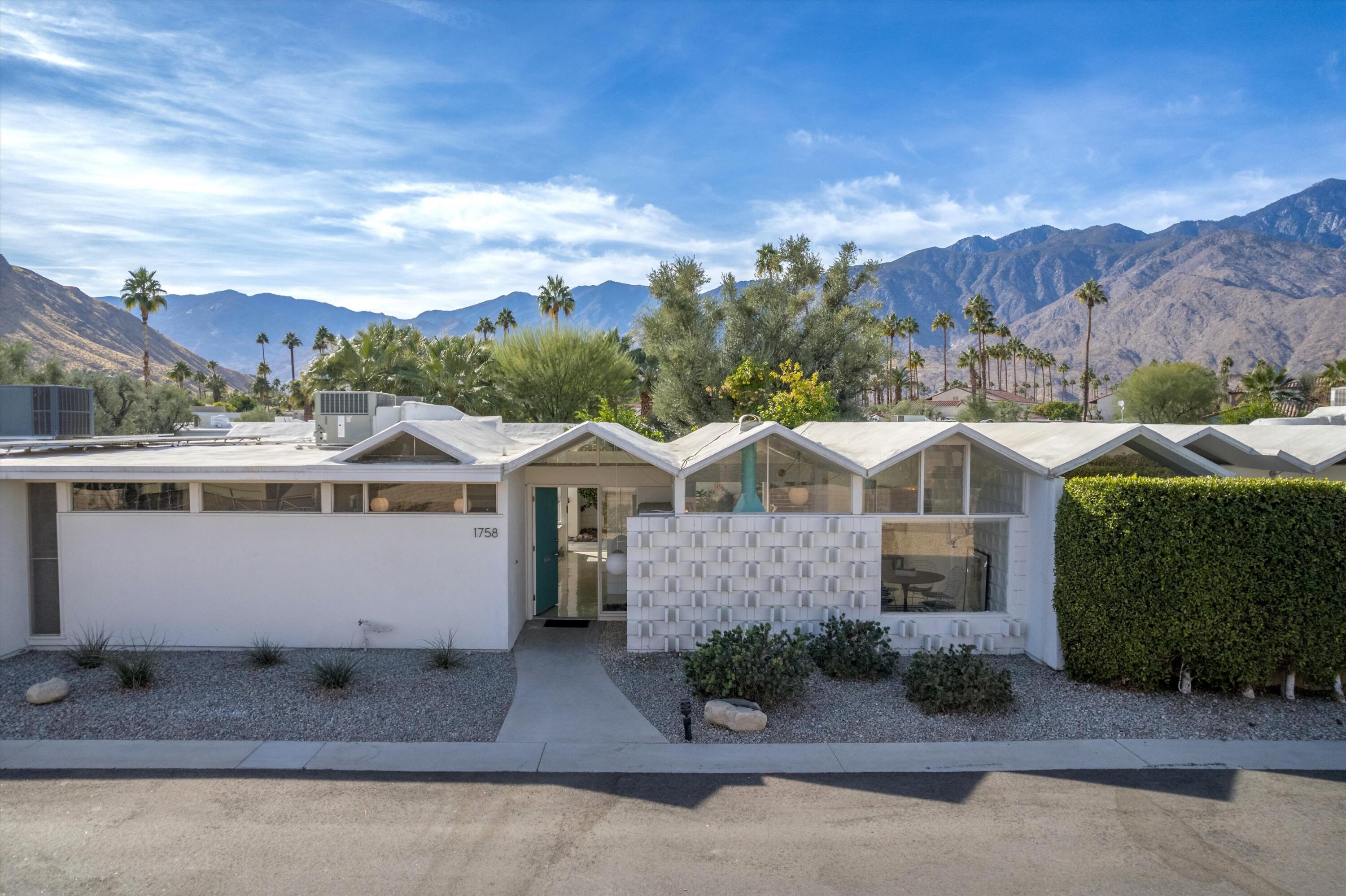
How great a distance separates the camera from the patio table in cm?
1123

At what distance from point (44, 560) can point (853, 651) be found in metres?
12.1

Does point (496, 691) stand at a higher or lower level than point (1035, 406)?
lower

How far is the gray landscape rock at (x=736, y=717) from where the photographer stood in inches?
338

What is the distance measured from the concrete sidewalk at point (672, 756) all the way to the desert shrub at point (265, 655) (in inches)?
89.7

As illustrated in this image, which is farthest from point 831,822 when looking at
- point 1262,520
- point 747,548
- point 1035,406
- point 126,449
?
point 1035,406

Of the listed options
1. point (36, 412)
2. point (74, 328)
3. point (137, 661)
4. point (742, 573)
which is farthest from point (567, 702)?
point (74, 328)

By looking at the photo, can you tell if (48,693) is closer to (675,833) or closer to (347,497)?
(347,497)

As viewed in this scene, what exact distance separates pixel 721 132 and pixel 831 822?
21342mm

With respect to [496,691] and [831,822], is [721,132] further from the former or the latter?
[831,822]

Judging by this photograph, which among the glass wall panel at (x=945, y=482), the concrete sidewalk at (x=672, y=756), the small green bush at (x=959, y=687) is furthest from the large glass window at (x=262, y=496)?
the glass wall panel at (x=945, y=482)

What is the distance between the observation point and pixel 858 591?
11.1 metres

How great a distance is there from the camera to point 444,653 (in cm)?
1055

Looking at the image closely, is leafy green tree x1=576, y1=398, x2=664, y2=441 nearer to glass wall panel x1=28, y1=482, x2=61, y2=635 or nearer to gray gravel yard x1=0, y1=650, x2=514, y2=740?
gray gravel yard x1=0, y1=650, x2=514, y2=740

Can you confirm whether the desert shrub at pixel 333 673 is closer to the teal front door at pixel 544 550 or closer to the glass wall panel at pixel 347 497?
the glass wall panel at pixel 347 497
